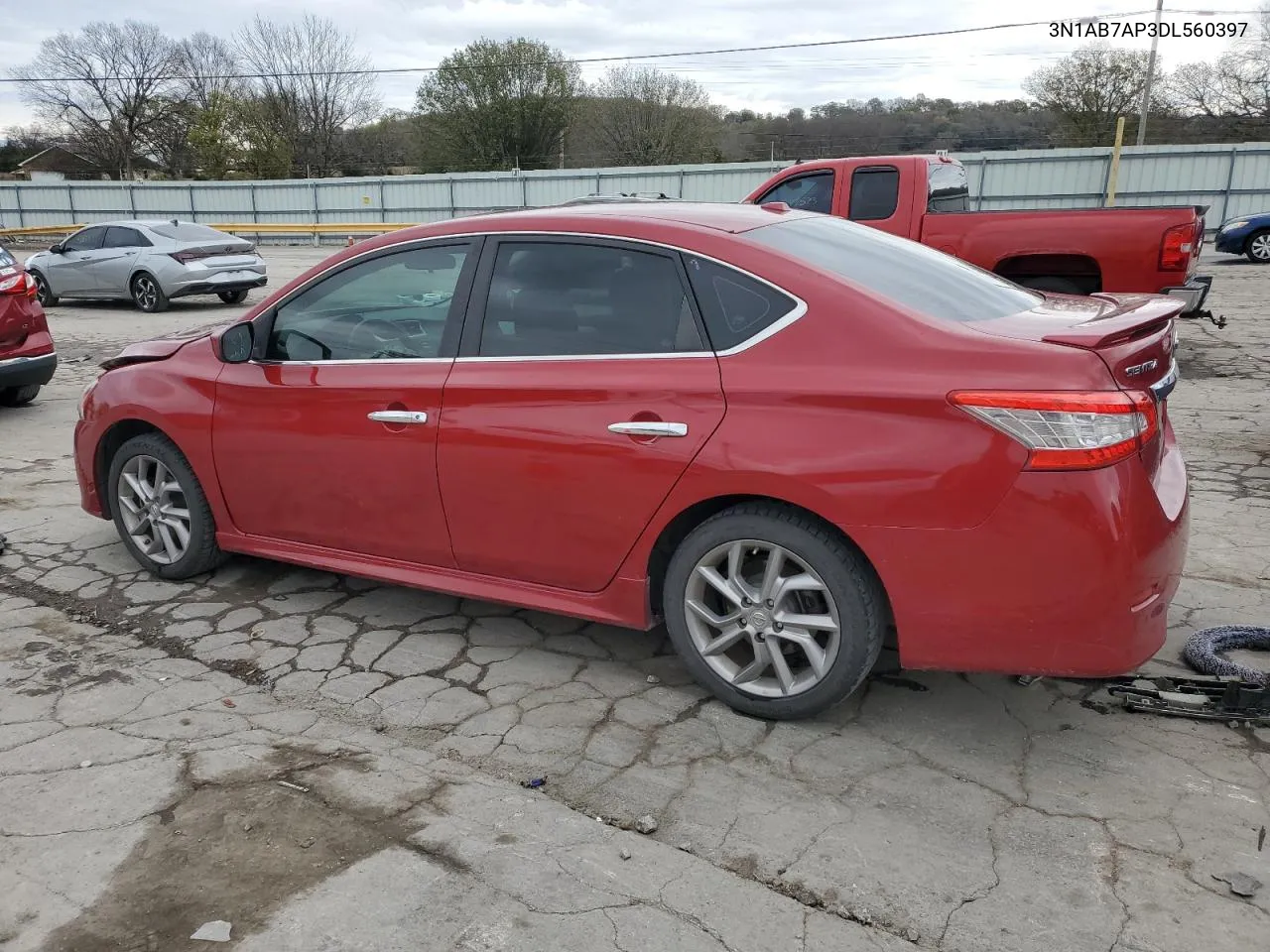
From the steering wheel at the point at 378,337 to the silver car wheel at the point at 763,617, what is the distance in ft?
4.93

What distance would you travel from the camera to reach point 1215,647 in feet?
12.1

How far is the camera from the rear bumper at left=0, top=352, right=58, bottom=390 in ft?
25.7

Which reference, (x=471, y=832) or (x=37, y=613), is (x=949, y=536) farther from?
(x=37, y=613)

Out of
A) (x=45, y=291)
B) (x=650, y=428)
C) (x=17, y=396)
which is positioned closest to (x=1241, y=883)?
(x=650, y=428)

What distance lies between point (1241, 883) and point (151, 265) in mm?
16063

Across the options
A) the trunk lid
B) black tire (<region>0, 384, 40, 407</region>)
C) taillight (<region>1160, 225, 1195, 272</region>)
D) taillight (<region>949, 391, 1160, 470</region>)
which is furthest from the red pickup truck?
black tire (<region>0, 384, 40, 407</region>)

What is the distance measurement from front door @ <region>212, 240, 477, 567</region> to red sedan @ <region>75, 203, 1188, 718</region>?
0.01 m

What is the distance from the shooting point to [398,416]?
373 centimetres

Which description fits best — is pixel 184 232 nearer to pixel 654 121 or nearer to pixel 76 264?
pixel 76 264

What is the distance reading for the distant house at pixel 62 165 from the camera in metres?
59.7

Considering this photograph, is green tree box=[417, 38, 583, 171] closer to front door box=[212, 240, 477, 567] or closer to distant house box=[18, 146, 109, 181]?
distant house box=[18, 146, 109, 181]

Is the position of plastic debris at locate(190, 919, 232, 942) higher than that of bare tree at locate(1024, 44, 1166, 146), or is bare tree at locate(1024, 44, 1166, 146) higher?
bare tree at locate(1024, 44, 1166, 146)

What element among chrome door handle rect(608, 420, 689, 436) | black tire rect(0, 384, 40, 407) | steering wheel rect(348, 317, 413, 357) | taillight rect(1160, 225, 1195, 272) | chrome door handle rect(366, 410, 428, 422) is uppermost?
taillight rect(1160, 225, 1195, 272)

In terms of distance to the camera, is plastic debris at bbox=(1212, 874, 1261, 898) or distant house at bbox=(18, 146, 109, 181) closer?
plastic debris at bbox=(1212, 874, 1261, 898)
